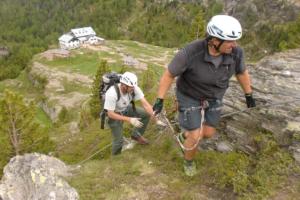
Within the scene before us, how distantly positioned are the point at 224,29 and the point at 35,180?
23.3 feet

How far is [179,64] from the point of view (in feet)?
30.9

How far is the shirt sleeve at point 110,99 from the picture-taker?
40.3 ft

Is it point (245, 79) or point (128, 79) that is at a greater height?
point (245, 79)

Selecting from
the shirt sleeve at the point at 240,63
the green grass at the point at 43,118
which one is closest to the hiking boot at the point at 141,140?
the shirt sleeve at the point at 240,63

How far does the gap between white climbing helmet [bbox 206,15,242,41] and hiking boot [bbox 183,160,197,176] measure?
4508 millimetres

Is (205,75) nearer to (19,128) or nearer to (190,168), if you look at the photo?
(190,168)

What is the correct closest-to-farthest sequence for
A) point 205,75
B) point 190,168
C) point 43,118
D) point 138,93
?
point 205,75 → point 190,168 → point 138,93 → point 43,118

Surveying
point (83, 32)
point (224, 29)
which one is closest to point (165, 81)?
point (224, 29)

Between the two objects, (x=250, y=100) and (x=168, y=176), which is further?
(x=168, y=176)

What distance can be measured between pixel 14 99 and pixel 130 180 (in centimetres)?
2468

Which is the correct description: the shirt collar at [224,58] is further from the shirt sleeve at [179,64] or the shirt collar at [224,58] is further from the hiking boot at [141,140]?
the hiking boot at [141,140]

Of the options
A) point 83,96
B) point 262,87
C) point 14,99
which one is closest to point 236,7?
point 83,96

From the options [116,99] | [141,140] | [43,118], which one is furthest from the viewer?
[43,118]

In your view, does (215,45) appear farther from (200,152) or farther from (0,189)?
(0,189)
